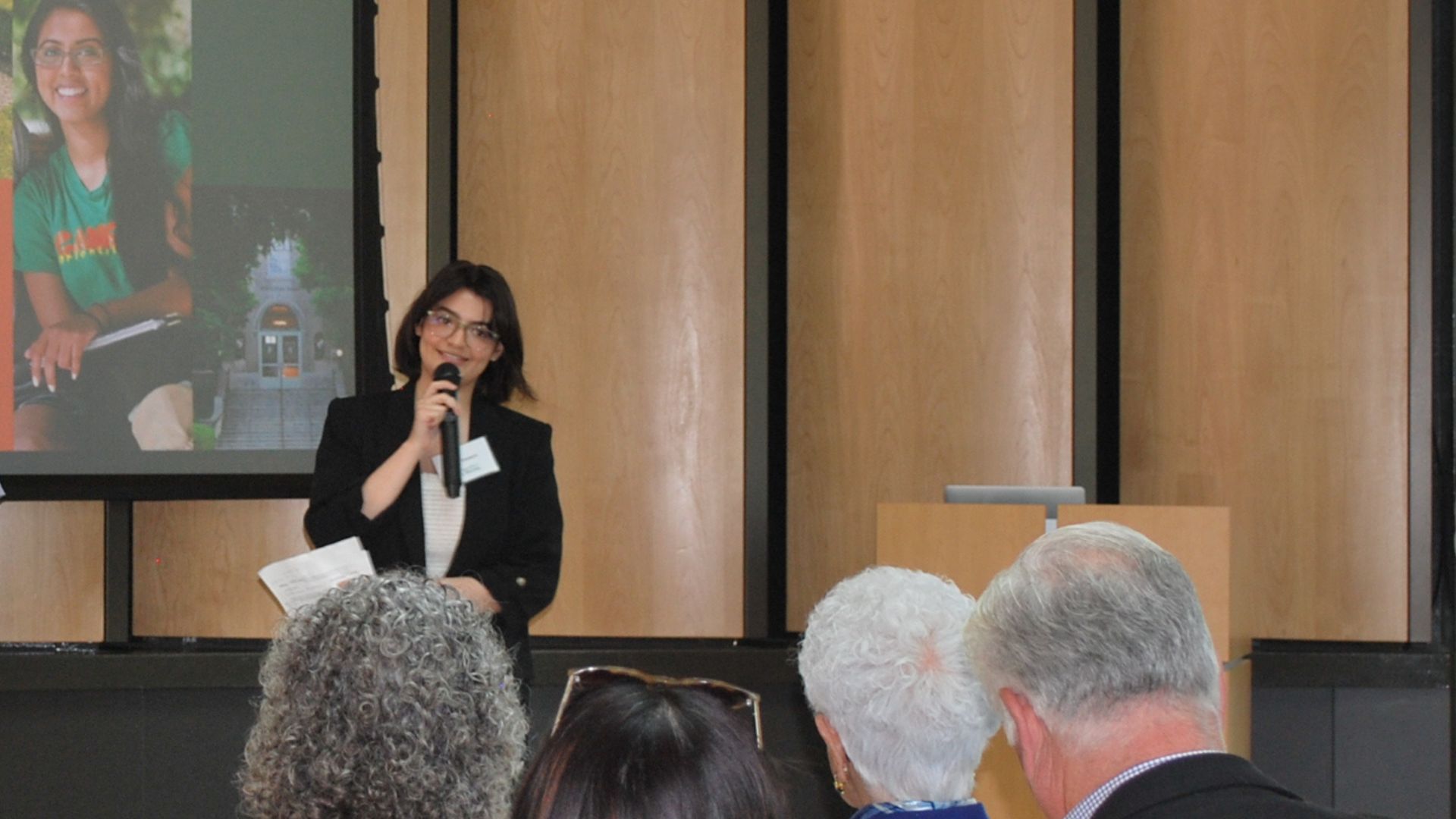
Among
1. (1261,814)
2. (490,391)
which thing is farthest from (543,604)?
(1261,814)

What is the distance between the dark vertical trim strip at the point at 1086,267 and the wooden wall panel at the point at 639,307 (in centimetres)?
107

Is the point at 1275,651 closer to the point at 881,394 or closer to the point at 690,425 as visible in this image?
the point at 881,394

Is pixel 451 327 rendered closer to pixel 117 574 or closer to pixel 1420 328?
pixel 117 574

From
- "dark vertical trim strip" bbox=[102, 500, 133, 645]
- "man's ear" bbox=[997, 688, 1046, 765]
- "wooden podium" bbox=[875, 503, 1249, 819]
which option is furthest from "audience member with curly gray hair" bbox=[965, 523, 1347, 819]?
"dark vertical trim strip" bbox=[102, 500, 133, 645]

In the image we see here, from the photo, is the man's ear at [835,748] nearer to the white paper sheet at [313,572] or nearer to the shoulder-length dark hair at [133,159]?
the white paper sheet at [313,572]

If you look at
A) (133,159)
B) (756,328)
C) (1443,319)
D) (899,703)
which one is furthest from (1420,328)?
(133,159)

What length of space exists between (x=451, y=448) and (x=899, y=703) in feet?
4.08

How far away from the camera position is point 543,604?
277cm

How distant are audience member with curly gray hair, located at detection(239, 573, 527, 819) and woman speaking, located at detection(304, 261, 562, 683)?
1.40m

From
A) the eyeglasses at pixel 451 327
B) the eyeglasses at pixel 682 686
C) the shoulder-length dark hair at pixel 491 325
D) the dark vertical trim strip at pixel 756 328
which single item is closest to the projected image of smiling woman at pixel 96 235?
the shoulder-length dark hair at pixel 491 325

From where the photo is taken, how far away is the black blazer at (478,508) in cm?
272

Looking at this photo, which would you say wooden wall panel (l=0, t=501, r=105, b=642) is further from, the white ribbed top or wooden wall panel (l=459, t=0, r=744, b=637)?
the white ribbed top

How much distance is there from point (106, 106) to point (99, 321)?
2.04 feet

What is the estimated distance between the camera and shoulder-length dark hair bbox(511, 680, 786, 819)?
1.00 meters
